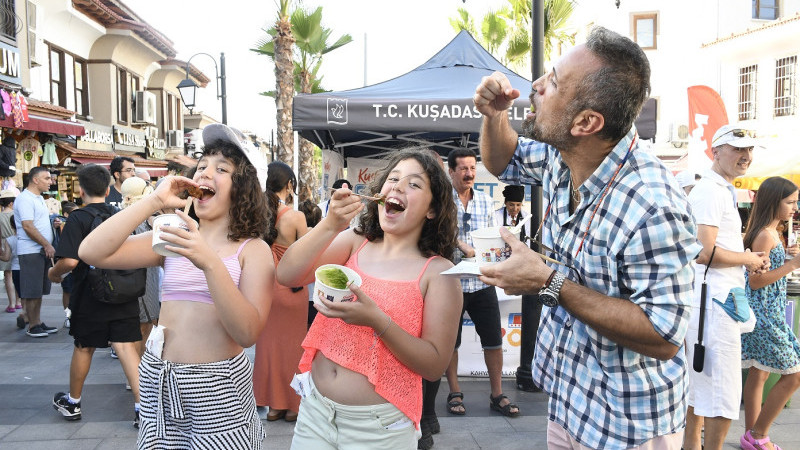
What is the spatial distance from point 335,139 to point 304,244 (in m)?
7.36

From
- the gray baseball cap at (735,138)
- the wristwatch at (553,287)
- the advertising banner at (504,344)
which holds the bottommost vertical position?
the advertising banner at (504,344)

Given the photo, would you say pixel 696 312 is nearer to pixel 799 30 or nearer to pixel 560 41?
pixel 560 41

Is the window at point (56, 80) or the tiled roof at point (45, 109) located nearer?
the tiled roof at point (45, 109)

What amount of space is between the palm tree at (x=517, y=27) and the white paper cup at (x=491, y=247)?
669 inches

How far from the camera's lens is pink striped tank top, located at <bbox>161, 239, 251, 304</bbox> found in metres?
2.47

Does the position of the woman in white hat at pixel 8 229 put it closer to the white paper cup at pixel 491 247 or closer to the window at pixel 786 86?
the white paper cup at pixel 491 247

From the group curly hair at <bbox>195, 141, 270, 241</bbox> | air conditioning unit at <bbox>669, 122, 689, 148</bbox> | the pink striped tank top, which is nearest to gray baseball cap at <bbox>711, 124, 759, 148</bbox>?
curly hair at <bbox>195, 141, 270, 241</bbox>

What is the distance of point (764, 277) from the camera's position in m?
4.14

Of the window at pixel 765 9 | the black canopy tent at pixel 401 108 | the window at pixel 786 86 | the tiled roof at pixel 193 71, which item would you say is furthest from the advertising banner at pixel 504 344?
the window at pixel 765 9

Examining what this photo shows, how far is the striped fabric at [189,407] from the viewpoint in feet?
7.85

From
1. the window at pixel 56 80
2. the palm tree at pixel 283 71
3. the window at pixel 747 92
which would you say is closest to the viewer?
the palm tree at pixel 283 71

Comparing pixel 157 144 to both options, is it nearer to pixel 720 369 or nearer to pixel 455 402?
pixel 455 402

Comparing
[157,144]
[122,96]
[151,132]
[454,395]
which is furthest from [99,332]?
[157,144]

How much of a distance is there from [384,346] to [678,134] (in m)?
27.3
